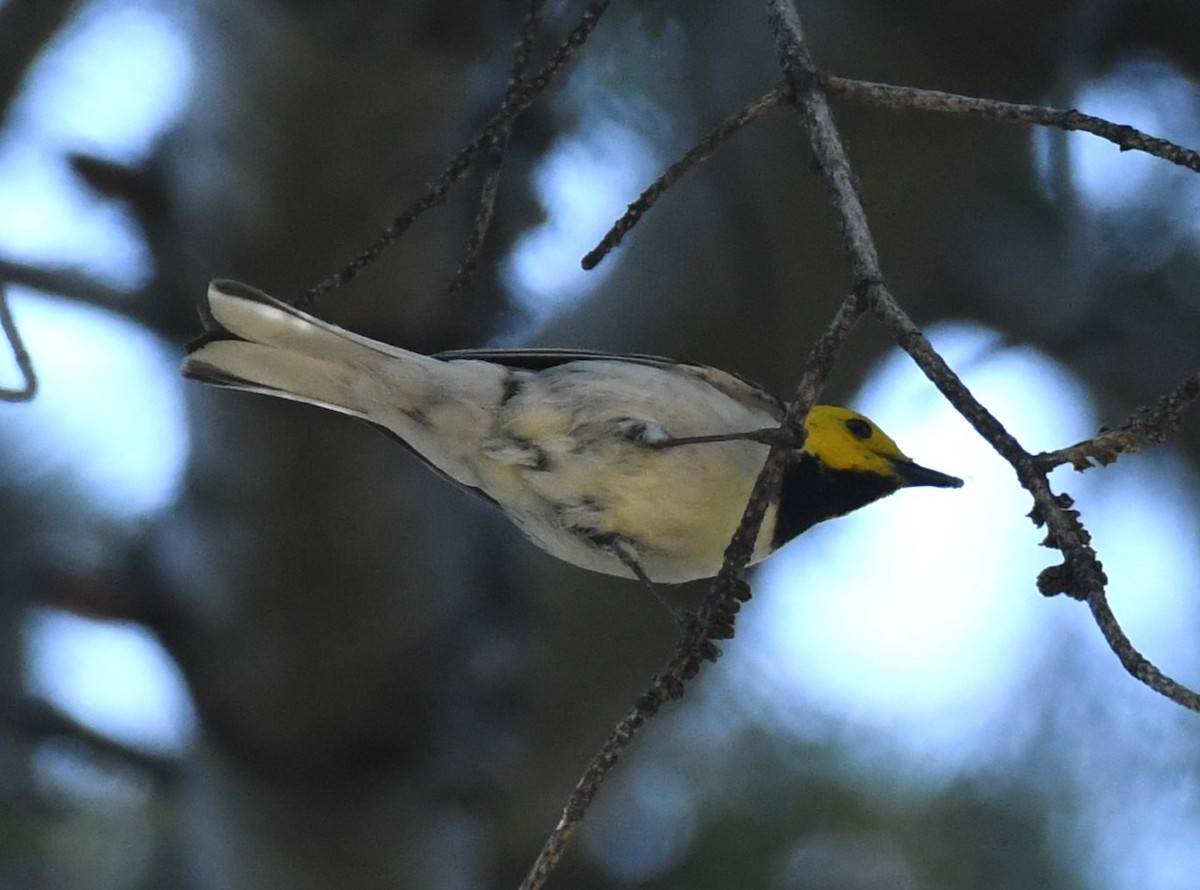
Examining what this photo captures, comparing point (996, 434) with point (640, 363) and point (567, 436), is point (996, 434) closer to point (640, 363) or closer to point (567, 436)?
point (567, 436)

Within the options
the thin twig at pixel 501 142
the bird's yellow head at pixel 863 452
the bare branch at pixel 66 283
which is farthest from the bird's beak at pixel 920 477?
the bare branch at pixel 66 283

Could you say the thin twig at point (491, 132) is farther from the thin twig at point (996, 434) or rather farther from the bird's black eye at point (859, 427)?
the bird's black eye at point (859, 427)

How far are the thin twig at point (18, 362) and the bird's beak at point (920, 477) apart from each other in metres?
1.30

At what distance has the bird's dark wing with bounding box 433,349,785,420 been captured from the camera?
6.49ft

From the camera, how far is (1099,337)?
8.29 feet

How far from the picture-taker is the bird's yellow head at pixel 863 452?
211cm

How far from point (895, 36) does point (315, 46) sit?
107cm

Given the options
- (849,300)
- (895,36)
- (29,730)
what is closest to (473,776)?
(29,730)

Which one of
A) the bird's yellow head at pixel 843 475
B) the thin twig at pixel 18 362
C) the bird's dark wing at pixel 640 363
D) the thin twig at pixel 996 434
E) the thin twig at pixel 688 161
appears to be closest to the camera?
the thin twig at pixel 996 434

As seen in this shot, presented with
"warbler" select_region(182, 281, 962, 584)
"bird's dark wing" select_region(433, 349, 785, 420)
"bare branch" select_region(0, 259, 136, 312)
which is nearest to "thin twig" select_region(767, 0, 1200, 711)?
"warbler" select_region(182, 281, 962, 584)

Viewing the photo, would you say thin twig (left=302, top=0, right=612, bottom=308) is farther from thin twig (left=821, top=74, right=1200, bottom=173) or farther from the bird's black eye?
the bird's black eye

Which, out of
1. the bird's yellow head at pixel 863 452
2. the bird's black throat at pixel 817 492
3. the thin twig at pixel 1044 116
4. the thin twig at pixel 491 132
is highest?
the bird's yellow head at pixel 863 452

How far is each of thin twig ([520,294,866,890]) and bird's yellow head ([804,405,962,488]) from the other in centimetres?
89

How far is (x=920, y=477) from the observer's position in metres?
2.11
